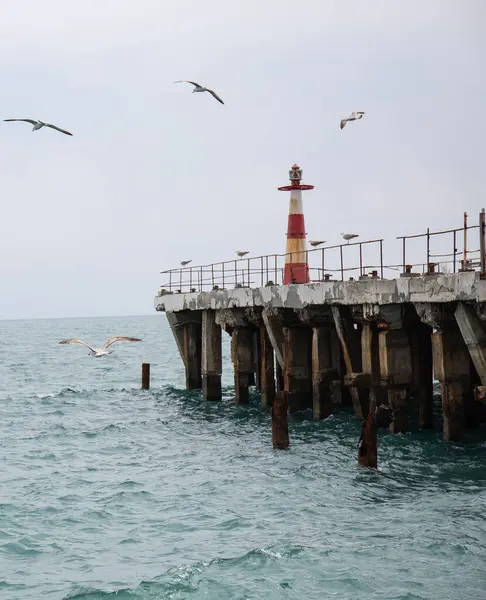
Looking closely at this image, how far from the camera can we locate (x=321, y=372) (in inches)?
987

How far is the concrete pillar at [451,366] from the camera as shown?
Answer: 66.9 feet

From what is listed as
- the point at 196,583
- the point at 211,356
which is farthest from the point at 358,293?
the point at 211,356

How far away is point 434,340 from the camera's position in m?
20.4

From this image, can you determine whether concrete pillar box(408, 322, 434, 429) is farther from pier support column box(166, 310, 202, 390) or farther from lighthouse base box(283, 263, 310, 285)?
pier support column box(166, 310, 202, 390)

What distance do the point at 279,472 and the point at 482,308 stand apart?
214 inches

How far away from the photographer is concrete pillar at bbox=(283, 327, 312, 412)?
2675 centimetres

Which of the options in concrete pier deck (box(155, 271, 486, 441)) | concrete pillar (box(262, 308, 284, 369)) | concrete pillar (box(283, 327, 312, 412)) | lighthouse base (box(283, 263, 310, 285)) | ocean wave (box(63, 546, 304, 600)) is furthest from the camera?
lighthouse base (box(283, 263, 310, 285))

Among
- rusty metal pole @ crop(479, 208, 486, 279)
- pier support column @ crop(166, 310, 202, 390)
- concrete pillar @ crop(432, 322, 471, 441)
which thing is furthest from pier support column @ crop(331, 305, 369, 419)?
pier support column @ crop(166, 310, 202, 390)

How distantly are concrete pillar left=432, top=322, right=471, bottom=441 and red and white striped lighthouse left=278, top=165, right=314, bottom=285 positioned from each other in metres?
10.5

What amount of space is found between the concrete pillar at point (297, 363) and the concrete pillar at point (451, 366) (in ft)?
21.0

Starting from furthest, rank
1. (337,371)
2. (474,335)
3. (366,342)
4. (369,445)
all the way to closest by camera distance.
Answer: (337,371), (366,342), (369,445), (474,335)

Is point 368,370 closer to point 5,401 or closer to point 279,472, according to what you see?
point 279,472

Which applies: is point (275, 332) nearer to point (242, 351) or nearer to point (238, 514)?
point (242, 351)

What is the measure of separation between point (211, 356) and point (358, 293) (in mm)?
10263
